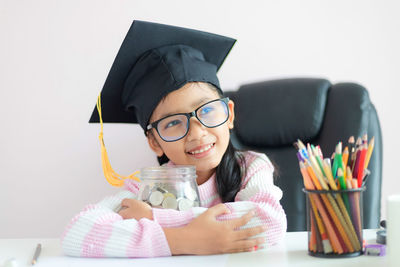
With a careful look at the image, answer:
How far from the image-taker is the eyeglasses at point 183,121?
1.36 meters

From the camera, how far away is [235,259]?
37.8 inches

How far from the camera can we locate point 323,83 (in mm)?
1829

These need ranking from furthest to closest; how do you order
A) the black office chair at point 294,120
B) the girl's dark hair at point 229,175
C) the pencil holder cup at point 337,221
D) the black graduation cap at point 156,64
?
the black office chair at point 294,120 → the girl's dark hair at point 229,175 → the black graduation cap at point 156,64 → the pencil holder cup at point 337,221

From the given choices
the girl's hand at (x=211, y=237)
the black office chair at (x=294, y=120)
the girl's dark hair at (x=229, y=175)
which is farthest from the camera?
the black office chair at (x=294, y=120)

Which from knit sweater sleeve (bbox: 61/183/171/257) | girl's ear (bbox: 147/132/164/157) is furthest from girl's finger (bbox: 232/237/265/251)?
girl's ear (bbox: 147/132/164/157)

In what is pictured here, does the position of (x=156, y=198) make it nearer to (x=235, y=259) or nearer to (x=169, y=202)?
(x=169, y=202)

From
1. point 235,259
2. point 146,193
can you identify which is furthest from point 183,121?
point 235,259

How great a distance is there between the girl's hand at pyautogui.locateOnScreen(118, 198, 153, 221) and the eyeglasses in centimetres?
25

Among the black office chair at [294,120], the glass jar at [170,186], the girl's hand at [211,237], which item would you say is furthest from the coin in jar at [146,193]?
the black office chair at [294,120]

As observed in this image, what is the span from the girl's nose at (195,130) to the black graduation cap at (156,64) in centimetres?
10

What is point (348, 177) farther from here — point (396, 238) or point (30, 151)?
point (30, 151)

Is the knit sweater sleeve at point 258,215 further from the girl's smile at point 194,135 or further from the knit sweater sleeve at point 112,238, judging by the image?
the girl's smile at point 194,135

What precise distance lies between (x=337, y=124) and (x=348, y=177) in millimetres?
893

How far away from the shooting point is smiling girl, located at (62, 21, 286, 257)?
105 centimetres
